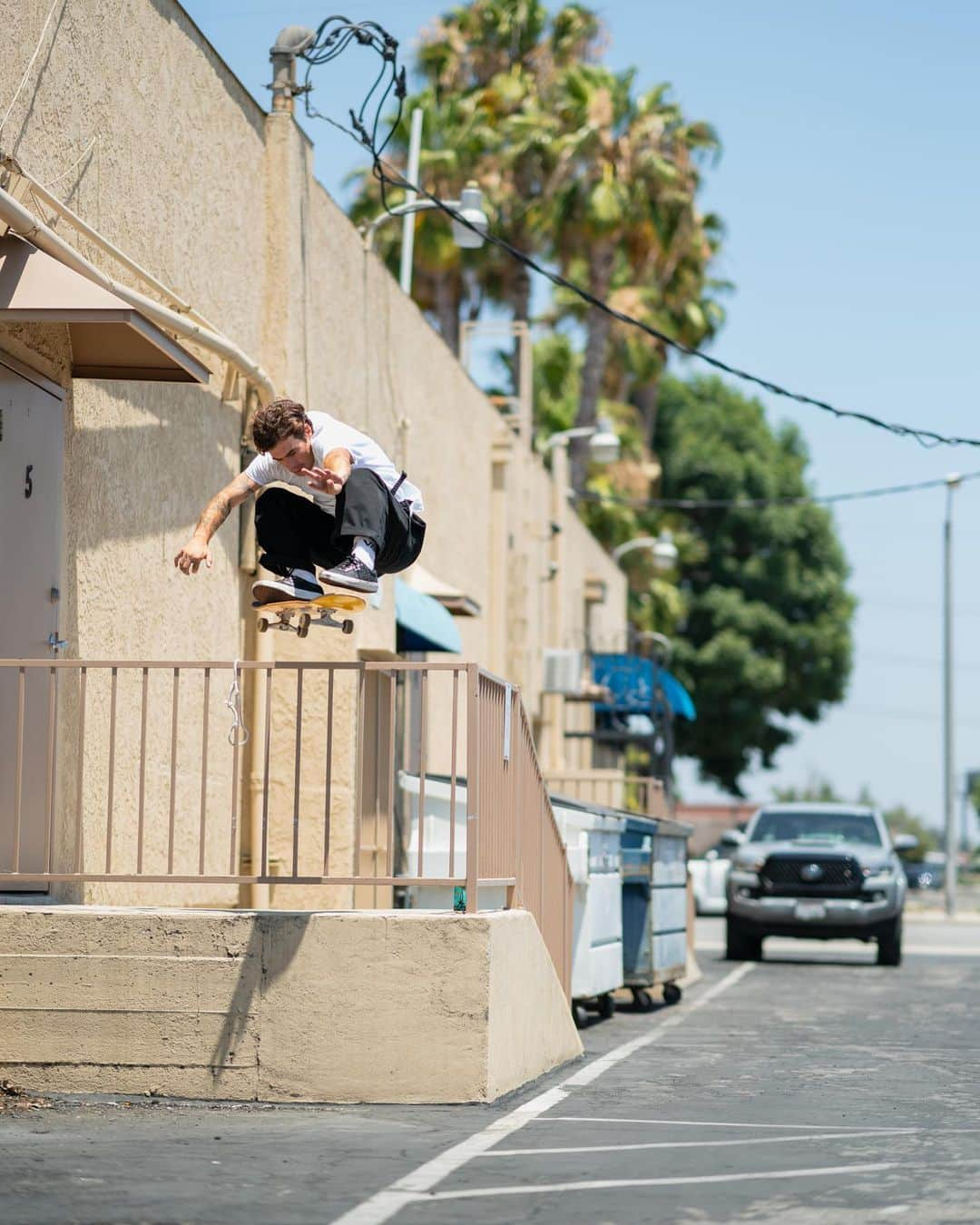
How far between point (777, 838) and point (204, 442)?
499 inches

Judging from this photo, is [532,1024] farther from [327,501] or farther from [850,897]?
[850,897]

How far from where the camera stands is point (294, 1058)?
29.6ft

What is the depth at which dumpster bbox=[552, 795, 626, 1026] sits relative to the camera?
520 inches

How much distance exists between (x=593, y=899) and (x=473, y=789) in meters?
4.42

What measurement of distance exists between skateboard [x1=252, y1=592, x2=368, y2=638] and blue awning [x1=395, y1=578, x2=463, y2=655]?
717 centimetres

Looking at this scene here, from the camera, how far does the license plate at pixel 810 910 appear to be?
22.2 metres

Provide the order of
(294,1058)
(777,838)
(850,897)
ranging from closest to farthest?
(294,1058) → (850,897) → (777,838)

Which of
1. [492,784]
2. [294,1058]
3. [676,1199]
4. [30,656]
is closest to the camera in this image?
[676,1199]

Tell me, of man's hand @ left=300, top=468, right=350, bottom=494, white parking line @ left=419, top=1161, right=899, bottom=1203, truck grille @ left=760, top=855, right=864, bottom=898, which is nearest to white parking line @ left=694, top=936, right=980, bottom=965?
truck grille @ left=760, top=855, right=864, bottom=898

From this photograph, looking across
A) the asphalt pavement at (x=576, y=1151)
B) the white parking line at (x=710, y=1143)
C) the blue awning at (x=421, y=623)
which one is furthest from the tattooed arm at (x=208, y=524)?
the blue awning at (x=421, y=623)

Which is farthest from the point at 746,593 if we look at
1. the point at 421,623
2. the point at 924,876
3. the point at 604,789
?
the point at 421,623

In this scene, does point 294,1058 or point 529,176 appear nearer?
point 294,1058

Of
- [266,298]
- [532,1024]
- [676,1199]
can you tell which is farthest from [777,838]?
[676,1199]

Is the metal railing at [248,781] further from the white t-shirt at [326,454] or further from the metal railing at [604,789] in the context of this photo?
the metal railing at [604,789]
